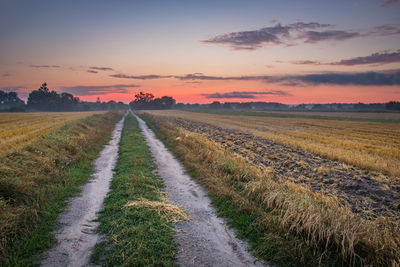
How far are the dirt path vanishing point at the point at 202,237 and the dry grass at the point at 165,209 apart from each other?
8.8 inches

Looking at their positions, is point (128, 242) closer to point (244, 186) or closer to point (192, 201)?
point (192, 201)

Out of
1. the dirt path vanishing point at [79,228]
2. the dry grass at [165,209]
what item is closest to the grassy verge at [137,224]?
the dry grass at [165,209]

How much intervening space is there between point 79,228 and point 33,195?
7.76 feet

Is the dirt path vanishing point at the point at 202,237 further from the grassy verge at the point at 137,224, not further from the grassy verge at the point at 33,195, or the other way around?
the grassy verge at the point at 33,195

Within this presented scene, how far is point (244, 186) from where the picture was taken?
7.96 m

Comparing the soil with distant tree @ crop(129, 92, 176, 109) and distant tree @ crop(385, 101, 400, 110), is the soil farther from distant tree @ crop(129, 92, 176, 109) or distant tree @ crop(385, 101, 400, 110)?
distant tree @ crop(129, 92, 176, 109)

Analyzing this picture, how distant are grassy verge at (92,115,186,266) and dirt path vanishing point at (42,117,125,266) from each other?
226 millimetres

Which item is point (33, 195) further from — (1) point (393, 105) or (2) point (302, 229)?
(1) point (393, 105)

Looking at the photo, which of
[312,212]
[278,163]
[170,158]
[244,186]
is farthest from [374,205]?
[170,158]

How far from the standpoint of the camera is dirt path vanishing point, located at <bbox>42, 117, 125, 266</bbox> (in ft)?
14.7

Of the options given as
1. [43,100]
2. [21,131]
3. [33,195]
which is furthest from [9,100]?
[33,195]

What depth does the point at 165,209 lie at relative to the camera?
21.5 feet

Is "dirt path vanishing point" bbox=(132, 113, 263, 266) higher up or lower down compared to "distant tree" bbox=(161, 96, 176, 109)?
lower down

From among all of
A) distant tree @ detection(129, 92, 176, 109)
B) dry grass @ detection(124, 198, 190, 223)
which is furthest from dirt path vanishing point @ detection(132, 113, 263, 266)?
distant tree @ detection(129, 92, 176, 109)
